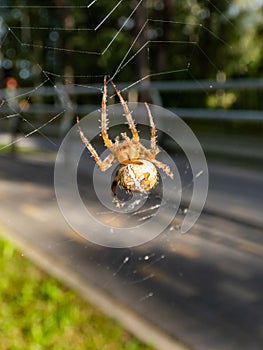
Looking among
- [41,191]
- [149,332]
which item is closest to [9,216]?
[41,191]

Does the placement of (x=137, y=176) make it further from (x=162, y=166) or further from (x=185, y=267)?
(x=185, y=267)

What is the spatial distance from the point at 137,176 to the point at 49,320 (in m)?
0.98

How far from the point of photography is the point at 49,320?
2.29 metres

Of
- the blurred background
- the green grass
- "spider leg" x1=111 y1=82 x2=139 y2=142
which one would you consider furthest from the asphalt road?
"spider leg" x1=111 y1=82 x2=139 y2=142

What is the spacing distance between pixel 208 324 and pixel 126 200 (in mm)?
787

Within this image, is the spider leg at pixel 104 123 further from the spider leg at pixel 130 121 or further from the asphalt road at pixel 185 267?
the asphalt road at pixel 185 267

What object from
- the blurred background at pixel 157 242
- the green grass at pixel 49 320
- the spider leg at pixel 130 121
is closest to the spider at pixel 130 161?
the spider leg at pixel 130 121

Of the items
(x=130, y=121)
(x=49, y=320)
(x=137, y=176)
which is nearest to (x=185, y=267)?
(x=49, y=320)

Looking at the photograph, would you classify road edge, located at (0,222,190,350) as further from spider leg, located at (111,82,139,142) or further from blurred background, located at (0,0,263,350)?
spider leg, located at (111,82,139,142)

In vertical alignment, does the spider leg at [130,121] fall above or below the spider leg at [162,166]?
above

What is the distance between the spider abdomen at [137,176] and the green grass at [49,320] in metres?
0.82

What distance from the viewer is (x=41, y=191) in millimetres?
4430

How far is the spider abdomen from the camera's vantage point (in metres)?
1.79

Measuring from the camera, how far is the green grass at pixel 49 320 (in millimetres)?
2145
